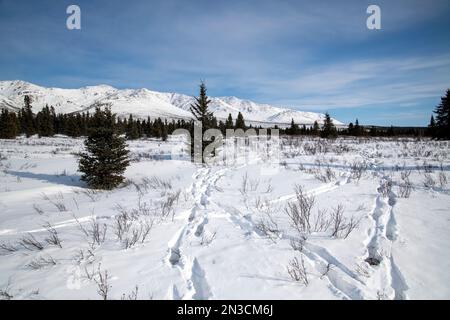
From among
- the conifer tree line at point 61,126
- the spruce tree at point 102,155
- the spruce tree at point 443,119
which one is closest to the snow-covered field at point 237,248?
the spruce tree at point 102,155

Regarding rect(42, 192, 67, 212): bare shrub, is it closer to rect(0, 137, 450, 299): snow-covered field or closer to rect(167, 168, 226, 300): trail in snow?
rect(0, 137, 450, 299): snow-covered field

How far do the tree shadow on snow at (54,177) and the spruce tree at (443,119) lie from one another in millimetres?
39984

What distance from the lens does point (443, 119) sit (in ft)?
103

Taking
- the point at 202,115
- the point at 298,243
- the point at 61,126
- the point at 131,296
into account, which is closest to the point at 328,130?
the point at 202,115

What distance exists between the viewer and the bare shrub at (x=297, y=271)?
8.78 feet

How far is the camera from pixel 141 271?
3002 millimetres

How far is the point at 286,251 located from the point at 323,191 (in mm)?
3746

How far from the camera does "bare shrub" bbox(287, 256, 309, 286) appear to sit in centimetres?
268

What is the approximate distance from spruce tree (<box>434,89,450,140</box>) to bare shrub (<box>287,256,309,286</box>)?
38.7m

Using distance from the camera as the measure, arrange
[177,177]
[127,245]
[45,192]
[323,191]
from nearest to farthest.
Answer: [127,245] < [323,191] < [45,192] < [177,177]

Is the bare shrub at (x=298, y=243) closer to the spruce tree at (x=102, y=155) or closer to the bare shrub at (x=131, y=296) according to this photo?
the bare shrub at (x=131, y=296)

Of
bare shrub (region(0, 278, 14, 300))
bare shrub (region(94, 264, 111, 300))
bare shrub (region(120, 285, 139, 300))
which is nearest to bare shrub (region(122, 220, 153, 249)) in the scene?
bare shrub (region(94, 264, 111, 300))
